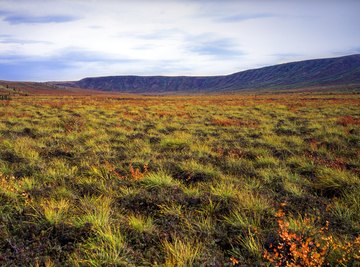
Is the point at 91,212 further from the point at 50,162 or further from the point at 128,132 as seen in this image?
the point at 128,132

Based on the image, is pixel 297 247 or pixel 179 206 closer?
pixel 297 247

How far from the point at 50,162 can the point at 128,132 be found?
17.4ft

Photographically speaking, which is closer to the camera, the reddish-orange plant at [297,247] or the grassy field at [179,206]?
the reddish-orange plant at [297,247]

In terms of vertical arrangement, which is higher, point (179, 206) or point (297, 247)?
point (179, 206)

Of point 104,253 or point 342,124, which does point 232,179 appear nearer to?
point 104,253

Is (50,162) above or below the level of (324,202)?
above

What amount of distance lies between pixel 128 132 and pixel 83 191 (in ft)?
22.8

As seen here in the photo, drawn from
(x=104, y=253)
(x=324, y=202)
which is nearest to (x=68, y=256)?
(x=104, y=253)

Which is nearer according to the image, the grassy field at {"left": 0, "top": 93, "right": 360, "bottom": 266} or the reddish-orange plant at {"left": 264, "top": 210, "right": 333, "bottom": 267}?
the reddish-orange plant at {"left": 264, "top": 210, "right": 333, "bottom": 267}

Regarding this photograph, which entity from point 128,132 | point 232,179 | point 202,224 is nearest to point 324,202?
point 232,179

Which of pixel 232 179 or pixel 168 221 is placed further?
pixel 232 179

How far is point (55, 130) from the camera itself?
12.7 metres

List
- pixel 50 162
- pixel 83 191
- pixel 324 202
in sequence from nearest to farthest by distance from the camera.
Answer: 1. pixel 324 202
2. pixel 83 191
3. pixel 50 162

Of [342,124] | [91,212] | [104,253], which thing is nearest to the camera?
[104,253]
